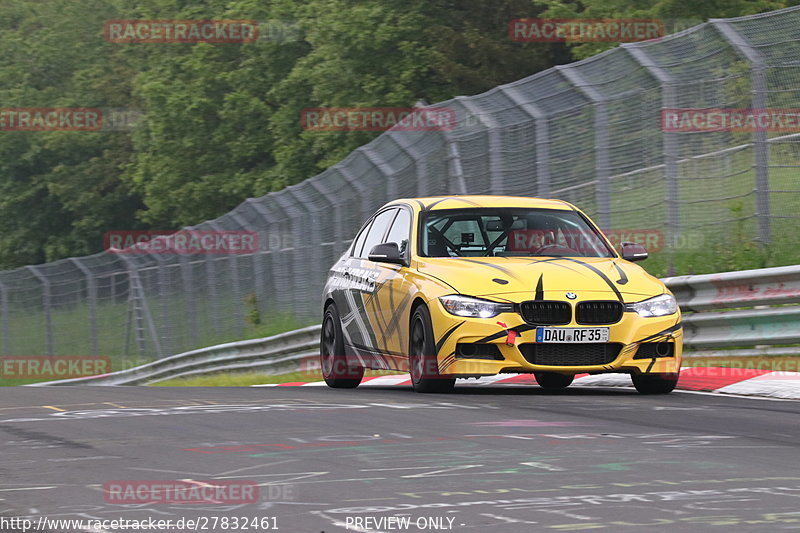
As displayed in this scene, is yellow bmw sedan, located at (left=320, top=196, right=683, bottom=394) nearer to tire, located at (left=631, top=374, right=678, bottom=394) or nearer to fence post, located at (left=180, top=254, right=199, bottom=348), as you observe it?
tire, located at (left=631, top=374, right=678, bottom=394)

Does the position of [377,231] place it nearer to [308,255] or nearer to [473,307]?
[473,307]

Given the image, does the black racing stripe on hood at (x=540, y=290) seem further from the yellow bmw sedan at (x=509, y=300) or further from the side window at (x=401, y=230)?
the side window at (x=401, y=230)

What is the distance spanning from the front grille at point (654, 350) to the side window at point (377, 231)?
289 cm

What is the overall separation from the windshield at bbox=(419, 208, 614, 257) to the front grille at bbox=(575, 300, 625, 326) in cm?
102

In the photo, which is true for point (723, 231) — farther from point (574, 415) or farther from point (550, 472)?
point (550, 472)

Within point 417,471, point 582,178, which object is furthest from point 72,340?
point 417,471

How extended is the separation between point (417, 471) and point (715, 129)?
849 cm

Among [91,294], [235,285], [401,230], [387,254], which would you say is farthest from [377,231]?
[91,294]

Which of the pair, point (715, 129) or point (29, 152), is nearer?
point (715, 129)

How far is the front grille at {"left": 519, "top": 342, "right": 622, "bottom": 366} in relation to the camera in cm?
1107

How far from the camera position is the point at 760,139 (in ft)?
46.1

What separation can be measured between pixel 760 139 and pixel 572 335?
396cm

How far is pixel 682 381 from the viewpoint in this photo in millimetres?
12594

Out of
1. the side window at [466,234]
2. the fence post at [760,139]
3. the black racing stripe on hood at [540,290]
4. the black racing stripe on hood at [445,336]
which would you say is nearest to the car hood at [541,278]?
the black racing stripe on hood at [540,290]
